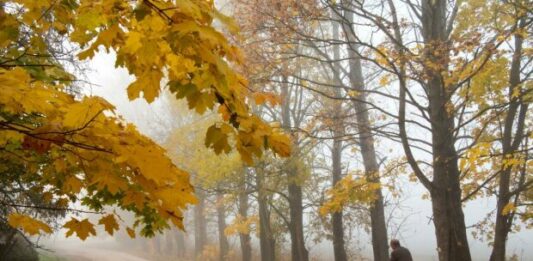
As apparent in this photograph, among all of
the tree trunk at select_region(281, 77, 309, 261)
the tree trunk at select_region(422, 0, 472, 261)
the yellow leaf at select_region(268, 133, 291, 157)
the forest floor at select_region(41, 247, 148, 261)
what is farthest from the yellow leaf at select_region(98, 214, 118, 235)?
the forest floor at select_region(41, 247, 148, 261)

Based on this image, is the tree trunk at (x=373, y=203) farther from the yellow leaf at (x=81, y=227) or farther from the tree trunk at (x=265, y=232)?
the yellow leaf at (x=81, y=227)

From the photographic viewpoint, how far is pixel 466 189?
947cm

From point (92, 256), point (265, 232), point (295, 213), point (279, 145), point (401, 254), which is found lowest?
point (92, 256)

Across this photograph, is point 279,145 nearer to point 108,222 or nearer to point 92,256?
point 108,222

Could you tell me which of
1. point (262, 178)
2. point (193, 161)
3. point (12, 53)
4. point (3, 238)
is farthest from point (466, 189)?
point (3, 238)

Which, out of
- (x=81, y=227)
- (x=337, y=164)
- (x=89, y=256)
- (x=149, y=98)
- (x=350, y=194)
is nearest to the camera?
(x=149, y=98)

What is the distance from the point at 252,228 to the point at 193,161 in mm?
4262

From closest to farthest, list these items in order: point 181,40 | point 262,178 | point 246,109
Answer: point 181,40, point 246,109, point 262,178

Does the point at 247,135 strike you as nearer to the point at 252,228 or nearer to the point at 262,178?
the point at 262,178

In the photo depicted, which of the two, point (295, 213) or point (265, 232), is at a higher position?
point (295, 213)

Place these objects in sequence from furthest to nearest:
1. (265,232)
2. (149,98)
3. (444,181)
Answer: (265,232) < (444,181) < (149,98)

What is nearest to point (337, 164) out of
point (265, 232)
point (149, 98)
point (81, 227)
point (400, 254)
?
point (265, 232)

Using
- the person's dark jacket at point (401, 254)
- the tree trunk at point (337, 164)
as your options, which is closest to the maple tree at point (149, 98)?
the tree trunk at point (337, 164)

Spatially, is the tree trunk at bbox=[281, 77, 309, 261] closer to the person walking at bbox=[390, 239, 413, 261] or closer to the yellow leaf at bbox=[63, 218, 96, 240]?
the person walking at bbox=[390, 239, 413, 261]
